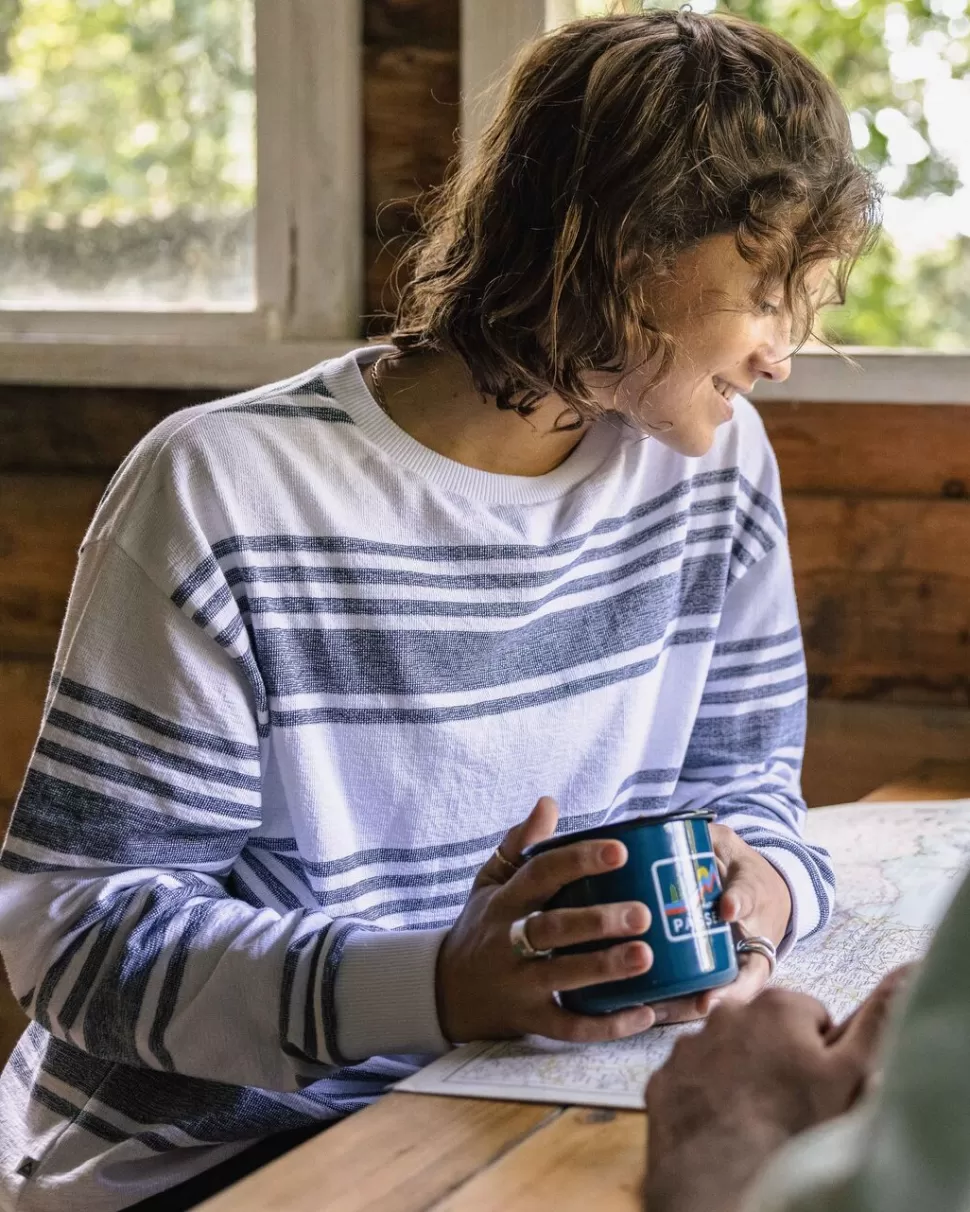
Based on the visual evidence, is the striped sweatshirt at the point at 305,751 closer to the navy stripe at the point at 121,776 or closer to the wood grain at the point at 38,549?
the navy stripe at the point at 121,776

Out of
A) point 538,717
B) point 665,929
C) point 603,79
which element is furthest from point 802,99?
point 665,929

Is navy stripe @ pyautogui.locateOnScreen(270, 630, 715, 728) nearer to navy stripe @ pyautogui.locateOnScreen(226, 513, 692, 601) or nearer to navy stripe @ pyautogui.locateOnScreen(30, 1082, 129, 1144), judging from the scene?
navy stripe @ pyautogui.locateOnScreen(226, 513, 692, 601)

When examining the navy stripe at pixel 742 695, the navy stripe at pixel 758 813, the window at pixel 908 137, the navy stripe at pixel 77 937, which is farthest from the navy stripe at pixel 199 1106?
the window at pixel 908 137

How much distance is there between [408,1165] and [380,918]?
44 cm

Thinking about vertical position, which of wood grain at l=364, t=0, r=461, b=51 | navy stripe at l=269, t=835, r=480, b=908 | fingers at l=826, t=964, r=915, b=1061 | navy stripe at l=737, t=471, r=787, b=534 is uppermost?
wood grain at l=364, t=0, r=461, b=51

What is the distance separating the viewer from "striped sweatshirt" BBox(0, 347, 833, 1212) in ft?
3.17

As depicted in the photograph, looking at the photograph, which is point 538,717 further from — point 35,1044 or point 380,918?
point 35,1044

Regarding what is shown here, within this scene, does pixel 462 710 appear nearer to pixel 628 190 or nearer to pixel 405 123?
pixel 628 190

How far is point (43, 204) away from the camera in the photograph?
2.14 metres

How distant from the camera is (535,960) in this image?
868 mm

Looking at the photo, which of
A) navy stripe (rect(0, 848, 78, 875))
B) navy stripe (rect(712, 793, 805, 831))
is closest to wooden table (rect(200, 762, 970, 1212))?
navy stripe (rect(0, 848, 78, 875))

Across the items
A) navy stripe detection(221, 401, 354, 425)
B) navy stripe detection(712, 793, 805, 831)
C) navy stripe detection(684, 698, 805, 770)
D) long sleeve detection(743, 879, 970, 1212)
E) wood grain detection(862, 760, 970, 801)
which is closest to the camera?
long sleeve detection(743, 879, 970, 1212)

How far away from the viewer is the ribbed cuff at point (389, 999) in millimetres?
909

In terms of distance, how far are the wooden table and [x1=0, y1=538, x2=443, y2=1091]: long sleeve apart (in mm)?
142
